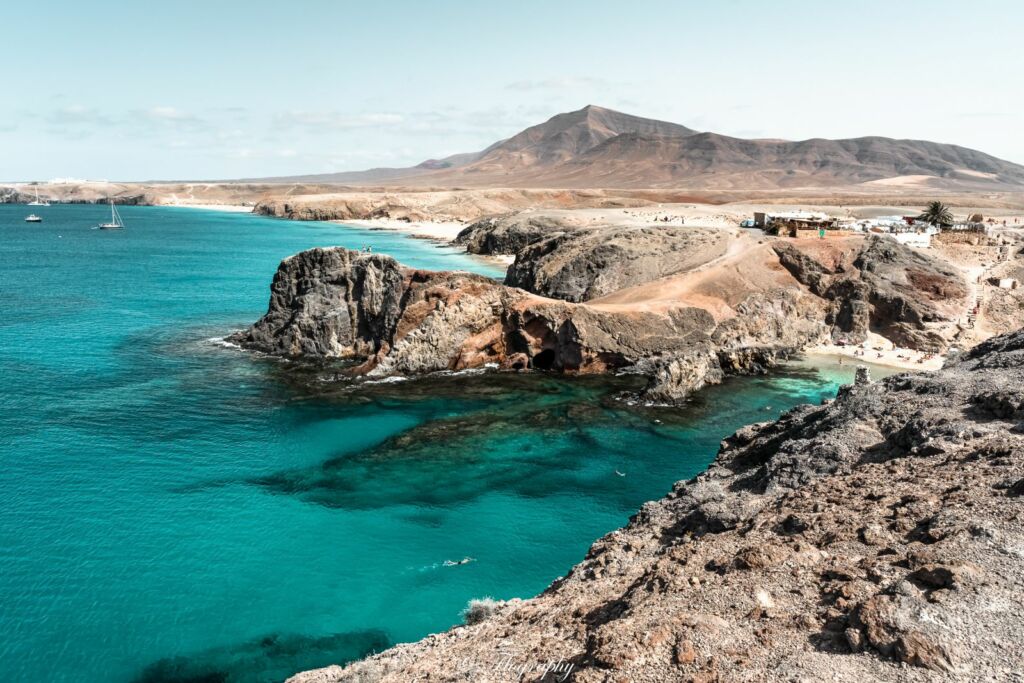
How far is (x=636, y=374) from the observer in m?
51.6

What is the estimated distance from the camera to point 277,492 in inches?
1267

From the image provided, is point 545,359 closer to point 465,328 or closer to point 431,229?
point 465,328

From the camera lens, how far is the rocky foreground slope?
1247 cm

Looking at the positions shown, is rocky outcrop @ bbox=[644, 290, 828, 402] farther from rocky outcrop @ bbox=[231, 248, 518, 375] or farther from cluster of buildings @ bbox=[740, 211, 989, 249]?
cluster of buildings @ bbox=[740, 211, 989, 249]

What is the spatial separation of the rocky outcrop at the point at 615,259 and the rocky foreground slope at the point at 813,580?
48.4 m

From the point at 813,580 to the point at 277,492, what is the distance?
993 inches

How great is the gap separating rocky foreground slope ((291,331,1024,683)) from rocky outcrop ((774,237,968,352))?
40.7m

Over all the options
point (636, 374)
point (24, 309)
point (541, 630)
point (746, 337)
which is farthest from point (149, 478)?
point (24, 309)

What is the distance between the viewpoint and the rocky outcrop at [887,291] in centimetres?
6053

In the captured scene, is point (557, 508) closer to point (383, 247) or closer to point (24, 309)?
point (24, 309)

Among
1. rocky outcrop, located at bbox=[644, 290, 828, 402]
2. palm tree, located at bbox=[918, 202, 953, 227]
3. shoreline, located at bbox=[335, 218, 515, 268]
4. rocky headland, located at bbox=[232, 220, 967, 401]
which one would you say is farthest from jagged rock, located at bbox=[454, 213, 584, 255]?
rocky outcrop, located at bbox=[644, 290, 828, 402]

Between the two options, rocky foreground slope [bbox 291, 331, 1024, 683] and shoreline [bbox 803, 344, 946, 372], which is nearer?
rocky foreground slope [bbox 291, 331, 1024, 683]

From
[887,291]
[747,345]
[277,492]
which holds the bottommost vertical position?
[277,492]

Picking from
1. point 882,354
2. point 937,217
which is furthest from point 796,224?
point 937,217
